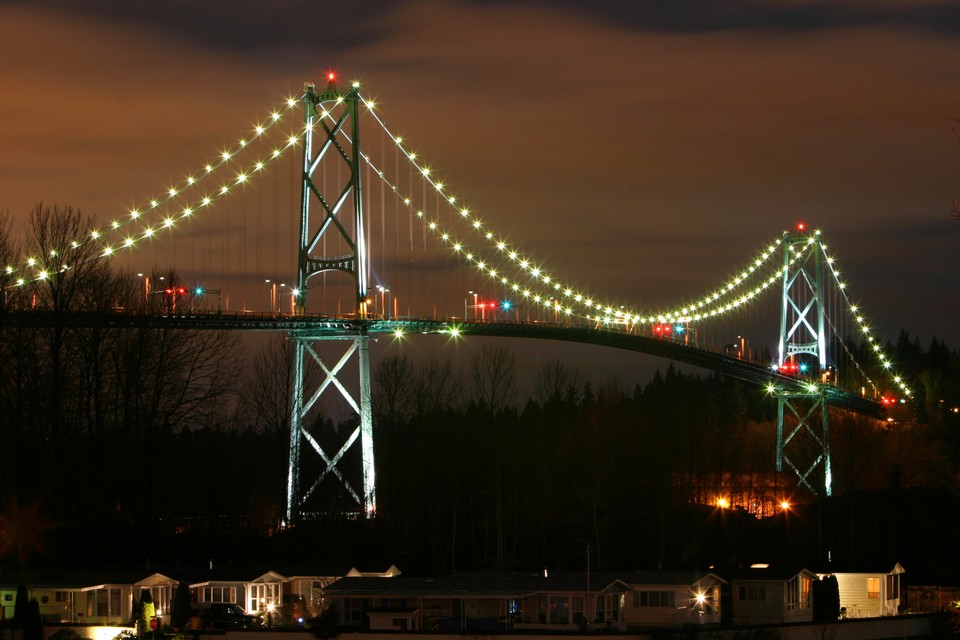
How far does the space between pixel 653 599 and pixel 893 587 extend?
10701mm

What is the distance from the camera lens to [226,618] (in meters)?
42.5

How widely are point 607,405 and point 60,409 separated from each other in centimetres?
3822

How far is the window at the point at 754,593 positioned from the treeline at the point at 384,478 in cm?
847

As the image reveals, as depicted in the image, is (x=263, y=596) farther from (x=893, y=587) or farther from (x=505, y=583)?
(x=893, y=587)

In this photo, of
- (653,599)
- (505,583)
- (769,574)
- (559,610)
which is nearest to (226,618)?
(505,583)

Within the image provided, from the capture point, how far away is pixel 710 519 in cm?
6688

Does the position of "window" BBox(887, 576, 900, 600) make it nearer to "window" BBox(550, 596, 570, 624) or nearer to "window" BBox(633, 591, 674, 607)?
"window" BBox(633, 591, 674, 607)

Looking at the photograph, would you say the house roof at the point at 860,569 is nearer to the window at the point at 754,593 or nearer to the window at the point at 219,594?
the window at the point at 754,593

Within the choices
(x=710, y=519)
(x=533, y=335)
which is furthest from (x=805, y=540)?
(x=533, y=335)

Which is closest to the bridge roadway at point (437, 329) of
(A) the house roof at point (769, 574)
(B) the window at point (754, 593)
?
(A) the house roof at point (769, 574)

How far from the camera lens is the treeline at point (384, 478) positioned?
53312 millimetres

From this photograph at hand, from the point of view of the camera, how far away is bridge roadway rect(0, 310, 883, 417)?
55750mm

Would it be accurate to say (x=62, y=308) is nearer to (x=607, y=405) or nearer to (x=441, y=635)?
(x=441, y=635)

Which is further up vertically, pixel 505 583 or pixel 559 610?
pixel 505 583
